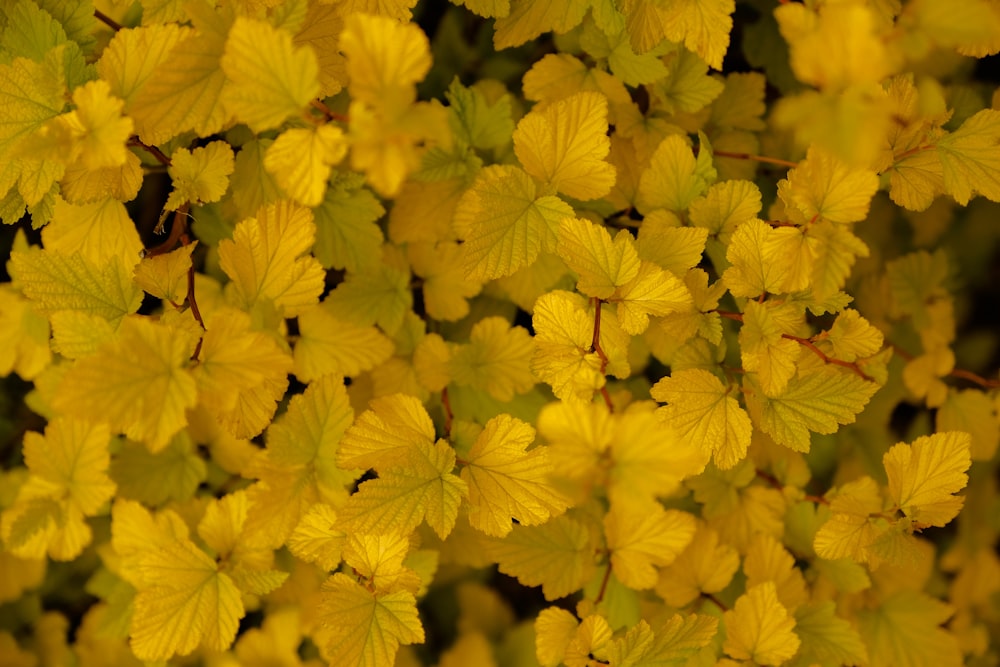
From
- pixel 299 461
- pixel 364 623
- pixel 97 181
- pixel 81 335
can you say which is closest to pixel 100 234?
pixel 97 181

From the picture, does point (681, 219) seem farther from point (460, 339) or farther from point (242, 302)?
point (242, 302)

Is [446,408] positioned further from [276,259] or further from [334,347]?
[276,259]

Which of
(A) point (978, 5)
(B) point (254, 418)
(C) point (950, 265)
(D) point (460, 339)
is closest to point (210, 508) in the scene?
(B) point (254, 418)

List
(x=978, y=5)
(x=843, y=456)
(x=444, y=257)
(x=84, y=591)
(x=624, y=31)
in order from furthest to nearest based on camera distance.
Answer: (x=84, y=591)
(x=843, y=456)
(x=444, y=257)
(x=624, y=31)
(x=978, y=5)

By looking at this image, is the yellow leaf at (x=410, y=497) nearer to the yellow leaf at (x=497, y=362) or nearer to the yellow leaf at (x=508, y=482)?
the yellow leaf at (x=508, y=482)

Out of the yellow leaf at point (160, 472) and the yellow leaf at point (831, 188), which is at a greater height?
the yellow leaf at point (831, 188)

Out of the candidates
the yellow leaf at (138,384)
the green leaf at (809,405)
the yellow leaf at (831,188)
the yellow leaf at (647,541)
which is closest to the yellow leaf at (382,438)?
the yellow leaf at (138,384)
